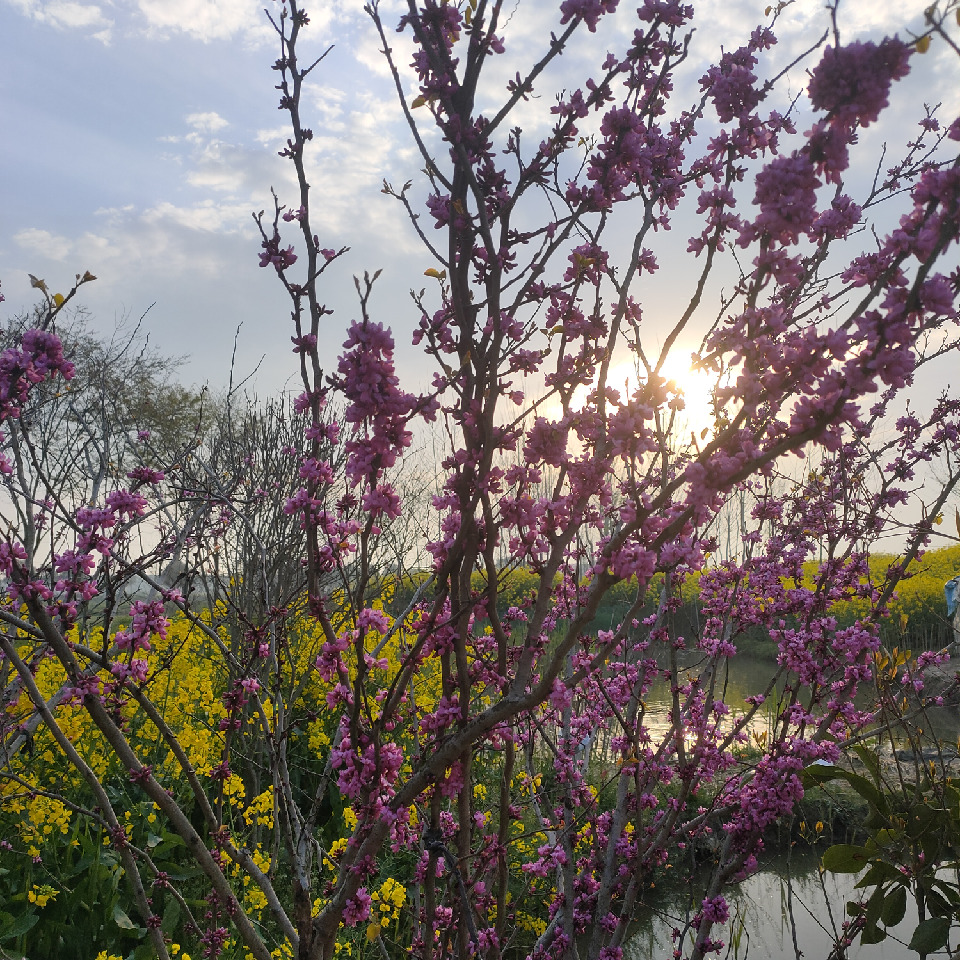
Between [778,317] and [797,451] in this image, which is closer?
[797,451]

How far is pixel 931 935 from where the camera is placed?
2457mm

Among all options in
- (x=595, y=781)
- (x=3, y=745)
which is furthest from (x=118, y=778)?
(x=595, y=781)

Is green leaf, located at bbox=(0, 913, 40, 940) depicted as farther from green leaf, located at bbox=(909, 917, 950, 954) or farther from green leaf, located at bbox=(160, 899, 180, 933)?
green leaf, located at bbox=(909, 917, 950, 954)

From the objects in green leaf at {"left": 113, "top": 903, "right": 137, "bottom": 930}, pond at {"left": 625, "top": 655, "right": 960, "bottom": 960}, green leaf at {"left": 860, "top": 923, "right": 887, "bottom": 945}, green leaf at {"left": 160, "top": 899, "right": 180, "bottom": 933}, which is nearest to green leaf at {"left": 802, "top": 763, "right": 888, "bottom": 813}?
green leaf at {"left": 860, "top": 923, "right": 887, "bottom": 945}

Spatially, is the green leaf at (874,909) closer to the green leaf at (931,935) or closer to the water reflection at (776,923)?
the green leaf at (931,935)

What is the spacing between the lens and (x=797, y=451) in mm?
1521

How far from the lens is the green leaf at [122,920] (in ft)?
13.0

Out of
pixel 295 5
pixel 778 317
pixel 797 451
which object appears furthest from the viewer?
pixel 295 5

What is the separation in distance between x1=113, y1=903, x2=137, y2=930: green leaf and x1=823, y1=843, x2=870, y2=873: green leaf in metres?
3.72

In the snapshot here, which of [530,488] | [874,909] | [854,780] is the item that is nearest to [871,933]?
[874,909]

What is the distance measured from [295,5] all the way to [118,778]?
5.18 m

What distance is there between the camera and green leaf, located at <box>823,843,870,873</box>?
8.68ft

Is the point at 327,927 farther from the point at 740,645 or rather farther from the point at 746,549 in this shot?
the point at 740,645

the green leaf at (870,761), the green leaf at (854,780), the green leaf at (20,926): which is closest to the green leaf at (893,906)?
the green leaf at (854,780)
